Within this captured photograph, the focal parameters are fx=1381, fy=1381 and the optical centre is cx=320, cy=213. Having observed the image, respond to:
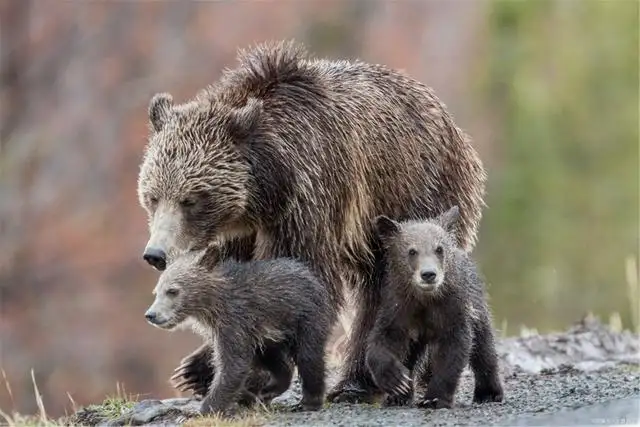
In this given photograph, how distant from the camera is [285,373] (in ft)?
30.1

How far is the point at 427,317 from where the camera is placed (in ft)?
29.2

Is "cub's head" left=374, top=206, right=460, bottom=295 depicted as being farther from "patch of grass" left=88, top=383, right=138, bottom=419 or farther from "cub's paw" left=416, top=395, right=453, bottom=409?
"patch of grass" left=88, top=383, right=138, bottom=419

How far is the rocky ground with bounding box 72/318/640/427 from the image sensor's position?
8.25 m

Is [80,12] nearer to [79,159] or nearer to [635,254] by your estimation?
[79,159]

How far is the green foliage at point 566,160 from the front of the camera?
27.3 meters

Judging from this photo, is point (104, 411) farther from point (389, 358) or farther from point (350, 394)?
point (389, 358)

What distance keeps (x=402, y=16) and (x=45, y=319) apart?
379 inches

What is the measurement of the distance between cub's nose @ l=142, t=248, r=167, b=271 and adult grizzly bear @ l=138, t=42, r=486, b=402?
10 millimetres

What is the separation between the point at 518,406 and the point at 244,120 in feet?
8.50

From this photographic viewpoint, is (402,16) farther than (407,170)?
Yes

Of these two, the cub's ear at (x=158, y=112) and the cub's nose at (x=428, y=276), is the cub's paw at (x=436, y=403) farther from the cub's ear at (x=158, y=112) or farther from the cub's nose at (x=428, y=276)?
the cub's ear at (x=158, y=112)

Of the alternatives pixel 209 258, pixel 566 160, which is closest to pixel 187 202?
pixel 209 258

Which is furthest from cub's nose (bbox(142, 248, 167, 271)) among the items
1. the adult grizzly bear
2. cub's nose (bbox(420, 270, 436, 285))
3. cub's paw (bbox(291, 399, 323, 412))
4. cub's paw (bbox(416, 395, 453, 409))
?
cub's paw (bbox(416, 395, 453, 409))

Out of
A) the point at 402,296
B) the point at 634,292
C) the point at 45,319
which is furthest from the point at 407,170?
the point at 45,319
